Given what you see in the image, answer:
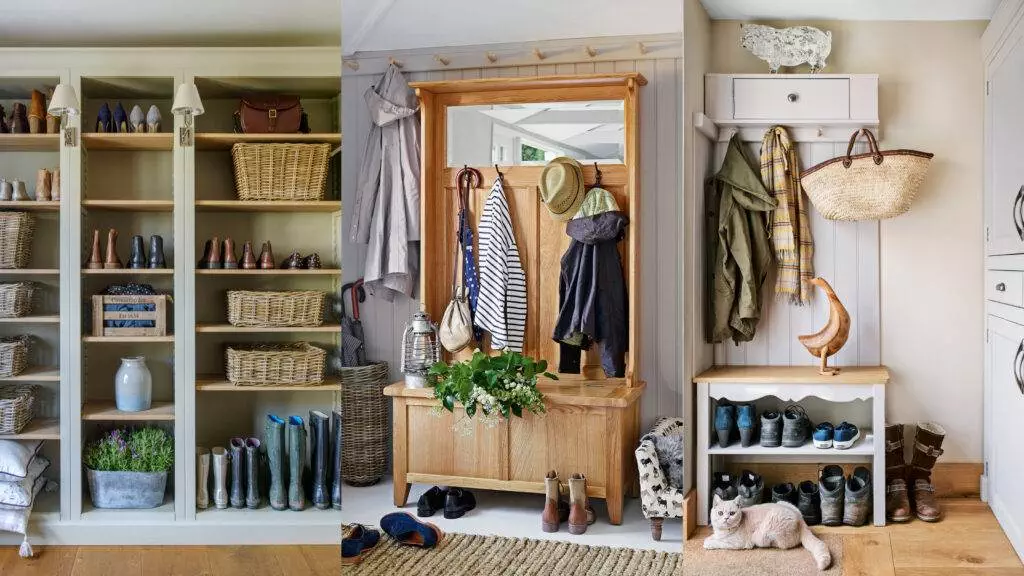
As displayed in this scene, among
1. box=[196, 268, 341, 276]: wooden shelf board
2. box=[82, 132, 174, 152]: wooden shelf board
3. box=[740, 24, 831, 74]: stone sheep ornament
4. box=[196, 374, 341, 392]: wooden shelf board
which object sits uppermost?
box=[740, 24, 831, 74]: stone sheep ornament

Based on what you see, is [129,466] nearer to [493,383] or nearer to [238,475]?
[238,475]

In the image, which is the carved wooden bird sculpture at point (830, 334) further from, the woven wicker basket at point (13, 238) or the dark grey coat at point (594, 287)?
the woven wicker basket at point (13, 238)

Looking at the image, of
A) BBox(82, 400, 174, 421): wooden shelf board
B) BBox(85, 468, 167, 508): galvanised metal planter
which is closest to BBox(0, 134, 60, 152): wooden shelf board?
BBox(82, 400, 174, 421): wooden shelf board

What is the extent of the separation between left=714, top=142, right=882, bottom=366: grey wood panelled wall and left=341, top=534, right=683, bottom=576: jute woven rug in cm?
58

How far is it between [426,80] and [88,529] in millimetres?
2036

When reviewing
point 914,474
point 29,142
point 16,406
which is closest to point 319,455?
point 16,406

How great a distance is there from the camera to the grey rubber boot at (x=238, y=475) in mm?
2469

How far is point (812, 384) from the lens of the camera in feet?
5.64

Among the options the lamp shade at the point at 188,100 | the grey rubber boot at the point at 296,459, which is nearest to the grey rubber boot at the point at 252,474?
the grey rubber boot at the point at 296,459

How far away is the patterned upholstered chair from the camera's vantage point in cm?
133

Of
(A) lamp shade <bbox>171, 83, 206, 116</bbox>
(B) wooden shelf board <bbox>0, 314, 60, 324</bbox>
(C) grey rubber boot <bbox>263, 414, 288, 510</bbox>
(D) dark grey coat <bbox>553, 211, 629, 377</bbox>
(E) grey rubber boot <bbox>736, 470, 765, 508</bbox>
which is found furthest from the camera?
(C) grey rubber boot <bbox>263, 414, 288, 510</bbox>

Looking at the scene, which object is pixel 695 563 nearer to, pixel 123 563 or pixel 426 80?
pixel 426 80

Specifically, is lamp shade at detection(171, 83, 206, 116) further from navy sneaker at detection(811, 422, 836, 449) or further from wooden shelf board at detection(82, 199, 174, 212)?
navy sneaker at detection(811, 422, 836, 449)

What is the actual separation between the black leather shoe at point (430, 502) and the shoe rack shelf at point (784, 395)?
1.99 ft
